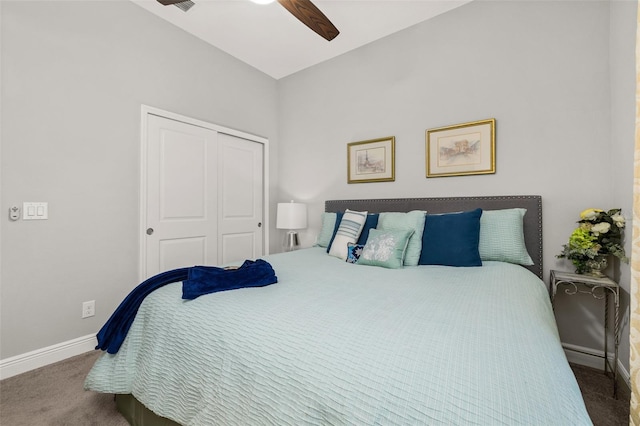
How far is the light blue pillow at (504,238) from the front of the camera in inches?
78.9

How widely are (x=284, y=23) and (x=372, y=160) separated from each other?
162cm

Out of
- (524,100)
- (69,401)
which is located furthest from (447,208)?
(69,401)

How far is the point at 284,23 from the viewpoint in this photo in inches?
107

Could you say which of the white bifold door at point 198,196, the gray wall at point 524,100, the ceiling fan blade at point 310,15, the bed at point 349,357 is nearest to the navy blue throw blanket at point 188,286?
the bed at point 349,357

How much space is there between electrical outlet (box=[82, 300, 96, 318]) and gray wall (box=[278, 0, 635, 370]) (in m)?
2.61

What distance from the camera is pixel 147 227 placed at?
2.58 metres

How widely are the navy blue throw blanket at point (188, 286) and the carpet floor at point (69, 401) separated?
1.54 feet

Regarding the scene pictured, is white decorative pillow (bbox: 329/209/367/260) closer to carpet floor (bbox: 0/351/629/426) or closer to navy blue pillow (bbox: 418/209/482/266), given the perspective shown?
navy blue pillow (bbox: 418/209/482/266)

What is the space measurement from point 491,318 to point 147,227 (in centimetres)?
275

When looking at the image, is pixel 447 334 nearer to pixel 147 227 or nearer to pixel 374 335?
pixel 374 335

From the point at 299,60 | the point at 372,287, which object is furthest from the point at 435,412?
the point at 299,60

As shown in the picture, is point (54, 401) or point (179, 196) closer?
point (54, 401)

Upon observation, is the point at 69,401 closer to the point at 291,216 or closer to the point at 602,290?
the point at 291,216

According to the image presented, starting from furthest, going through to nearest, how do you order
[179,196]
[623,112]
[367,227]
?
[179,196], [367,227], [623,112]
